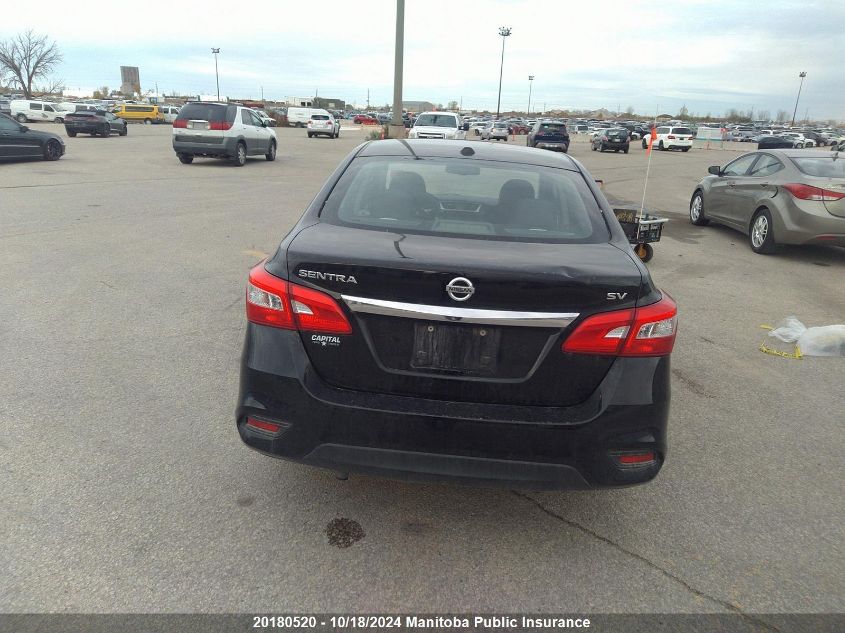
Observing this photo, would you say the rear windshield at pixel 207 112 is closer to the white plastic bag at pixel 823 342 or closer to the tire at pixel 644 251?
the tire at pixel 644 251

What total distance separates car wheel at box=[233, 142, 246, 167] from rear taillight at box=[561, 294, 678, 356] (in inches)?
750

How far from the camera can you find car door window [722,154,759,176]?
436 inches

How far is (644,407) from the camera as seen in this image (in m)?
2.64

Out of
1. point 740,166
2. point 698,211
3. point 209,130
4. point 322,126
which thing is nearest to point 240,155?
point 209,130

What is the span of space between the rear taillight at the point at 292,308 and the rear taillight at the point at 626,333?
3.03 feet

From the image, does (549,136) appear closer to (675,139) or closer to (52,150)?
(675,139)

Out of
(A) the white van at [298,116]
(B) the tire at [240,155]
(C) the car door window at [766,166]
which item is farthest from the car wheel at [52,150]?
(A) the white van at [298,116]

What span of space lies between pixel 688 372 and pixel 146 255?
20.9 ft

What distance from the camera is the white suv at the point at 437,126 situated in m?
25.7

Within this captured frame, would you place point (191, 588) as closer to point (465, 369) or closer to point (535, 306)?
point (465, 369)

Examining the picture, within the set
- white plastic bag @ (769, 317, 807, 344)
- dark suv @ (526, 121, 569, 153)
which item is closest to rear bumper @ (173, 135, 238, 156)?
white plastic bag @ (769, 317, 807, 344)

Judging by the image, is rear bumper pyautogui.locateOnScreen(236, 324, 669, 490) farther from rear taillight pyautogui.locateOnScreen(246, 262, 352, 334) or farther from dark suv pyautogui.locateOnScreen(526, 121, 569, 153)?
dark suv pyautogui.locateOnScreen(526, 121, 569, 153)

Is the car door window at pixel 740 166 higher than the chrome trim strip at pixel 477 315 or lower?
higher

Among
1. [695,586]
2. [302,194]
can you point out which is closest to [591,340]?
[695,586]
